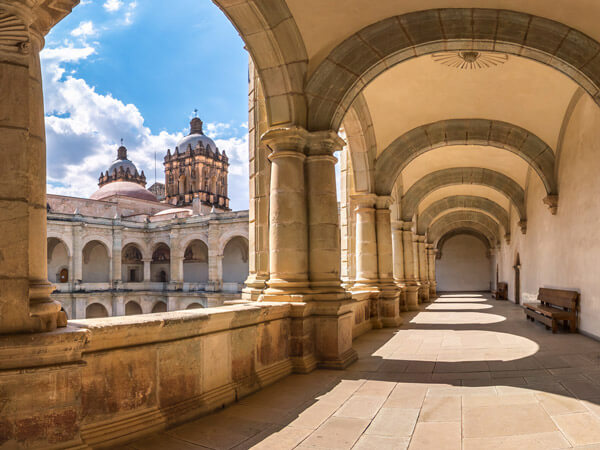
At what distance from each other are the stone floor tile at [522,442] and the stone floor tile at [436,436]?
0.28ft

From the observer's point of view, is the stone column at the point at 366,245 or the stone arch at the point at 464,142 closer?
the stone column at the point at 366,245

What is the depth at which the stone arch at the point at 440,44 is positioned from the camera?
588 cm

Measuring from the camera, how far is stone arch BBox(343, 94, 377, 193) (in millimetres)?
9156

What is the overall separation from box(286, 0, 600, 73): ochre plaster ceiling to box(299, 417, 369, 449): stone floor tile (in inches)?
166

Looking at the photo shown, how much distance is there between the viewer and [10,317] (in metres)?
2.50

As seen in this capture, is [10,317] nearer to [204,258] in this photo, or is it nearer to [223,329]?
[223,329]

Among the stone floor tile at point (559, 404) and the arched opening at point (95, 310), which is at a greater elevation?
the stone floor tile at point (559, 404)

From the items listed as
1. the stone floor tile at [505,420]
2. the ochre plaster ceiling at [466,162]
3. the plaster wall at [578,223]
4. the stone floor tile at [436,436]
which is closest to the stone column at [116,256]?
the ochre plaster ceiling at [466,162]

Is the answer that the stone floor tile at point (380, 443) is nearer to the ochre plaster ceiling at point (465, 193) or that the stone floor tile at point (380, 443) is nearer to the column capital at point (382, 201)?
the column capital at point (382, 201)

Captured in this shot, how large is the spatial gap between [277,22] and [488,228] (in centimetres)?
2224

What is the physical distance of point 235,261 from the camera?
3488 centimetres

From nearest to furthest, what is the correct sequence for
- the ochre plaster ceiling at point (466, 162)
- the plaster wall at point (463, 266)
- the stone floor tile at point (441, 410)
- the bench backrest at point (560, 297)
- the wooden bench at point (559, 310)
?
the stone floor tile at point (441, 410) < the wooden bench at point (559, 310) < the bench backrest at point (560, 297) < the ochre plaster ceiling at point (466, 162) < the plaster wall at point (463, 266)

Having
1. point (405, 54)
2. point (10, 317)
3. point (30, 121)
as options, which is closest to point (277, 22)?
point (405, 54)

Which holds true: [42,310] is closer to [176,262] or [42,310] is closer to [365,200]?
[365,200]
